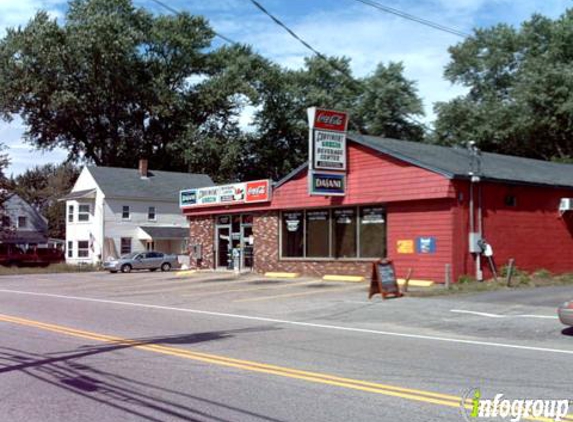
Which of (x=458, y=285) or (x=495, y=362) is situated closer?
(x=495, y=362)

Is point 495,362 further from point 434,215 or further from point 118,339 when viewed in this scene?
point 434,215

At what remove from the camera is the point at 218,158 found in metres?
64.5

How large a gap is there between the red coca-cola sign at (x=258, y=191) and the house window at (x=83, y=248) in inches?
958

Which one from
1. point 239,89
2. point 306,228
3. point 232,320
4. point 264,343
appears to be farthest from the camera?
point 239,89

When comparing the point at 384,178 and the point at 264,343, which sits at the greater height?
the point at 384,178

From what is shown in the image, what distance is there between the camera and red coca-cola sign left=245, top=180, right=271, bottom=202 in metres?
31.1

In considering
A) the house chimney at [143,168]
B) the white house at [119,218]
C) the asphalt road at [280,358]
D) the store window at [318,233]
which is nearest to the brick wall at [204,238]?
the store window at [318,233]

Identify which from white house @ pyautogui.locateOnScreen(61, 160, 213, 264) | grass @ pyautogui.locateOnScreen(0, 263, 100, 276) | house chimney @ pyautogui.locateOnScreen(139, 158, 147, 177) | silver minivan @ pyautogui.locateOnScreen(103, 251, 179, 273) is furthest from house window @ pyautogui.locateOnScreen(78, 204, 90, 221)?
silver minivan @ pyautogui.locateOnScreen(103, 251, 179, 273)

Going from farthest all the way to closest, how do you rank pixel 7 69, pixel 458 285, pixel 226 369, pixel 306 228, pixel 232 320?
pixel 7 69, pixel 306 228, pixel 458 285, pixel 232 320, pixel 226 369

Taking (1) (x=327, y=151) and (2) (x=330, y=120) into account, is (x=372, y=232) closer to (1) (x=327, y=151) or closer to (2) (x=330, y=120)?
(1) (x=327, y=151)

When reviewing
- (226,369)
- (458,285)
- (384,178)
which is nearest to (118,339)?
(226,369)

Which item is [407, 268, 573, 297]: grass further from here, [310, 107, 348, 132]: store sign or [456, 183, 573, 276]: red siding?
[310, 107, 348, 132]: store sign

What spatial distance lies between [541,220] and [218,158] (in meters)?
41.8

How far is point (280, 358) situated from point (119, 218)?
4329cm
